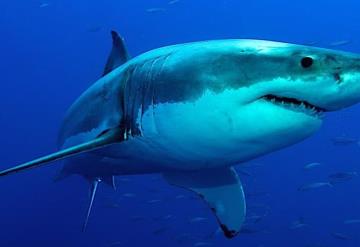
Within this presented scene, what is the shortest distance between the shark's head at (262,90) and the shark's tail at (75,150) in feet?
2.11

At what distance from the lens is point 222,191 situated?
13.3 ft

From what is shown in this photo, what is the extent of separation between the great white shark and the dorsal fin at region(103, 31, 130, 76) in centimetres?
100

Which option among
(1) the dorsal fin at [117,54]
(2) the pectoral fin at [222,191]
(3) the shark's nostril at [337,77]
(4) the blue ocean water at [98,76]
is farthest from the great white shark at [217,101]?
(4) the blue ocean water at [98,76]

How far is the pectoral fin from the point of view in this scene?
3.94 m

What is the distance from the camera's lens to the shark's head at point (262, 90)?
6.90ft

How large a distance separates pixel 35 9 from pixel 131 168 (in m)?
55.8

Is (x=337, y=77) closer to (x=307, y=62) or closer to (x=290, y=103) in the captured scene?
(x=307, y=62)

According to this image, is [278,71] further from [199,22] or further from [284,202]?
[199,22]

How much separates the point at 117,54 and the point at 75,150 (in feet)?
6.58

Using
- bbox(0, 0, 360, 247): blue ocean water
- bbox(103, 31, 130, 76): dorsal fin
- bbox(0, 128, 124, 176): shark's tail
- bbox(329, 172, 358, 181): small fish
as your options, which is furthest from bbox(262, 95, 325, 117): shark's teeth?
bbox(0, 0, 360, 247): blue ocean water

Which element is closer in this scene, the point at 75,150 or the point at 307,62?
the point at 307,62

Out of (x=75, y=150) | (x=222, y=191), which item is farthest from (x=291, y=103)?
(x=222, y=191)

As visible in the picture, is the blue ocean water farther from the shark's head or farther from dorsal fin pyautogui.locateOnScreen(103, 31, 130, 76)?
the shark's head

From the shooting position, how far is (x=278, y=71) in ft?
7.20
